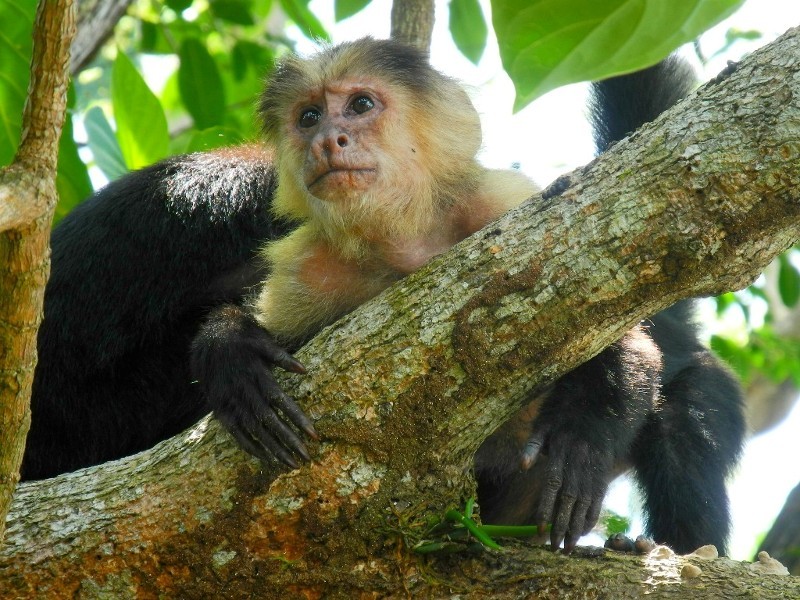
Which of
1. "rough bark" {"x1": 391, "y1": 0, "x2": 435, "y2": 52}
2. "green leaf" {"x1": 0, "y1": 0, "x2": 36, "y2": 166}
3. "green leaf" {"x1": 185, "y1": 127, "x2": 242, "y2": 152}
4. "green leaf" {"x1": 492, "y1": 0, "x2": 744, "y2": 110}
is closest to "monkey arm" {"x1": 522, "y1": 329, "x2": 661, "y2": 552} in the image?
"green leaf" {"x1": 492, "y1": 0, "x2": 744, "y2": 110}

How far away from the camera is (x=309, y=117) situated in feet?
12.3

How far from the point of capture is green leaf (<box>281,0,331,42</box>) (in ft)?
15.1

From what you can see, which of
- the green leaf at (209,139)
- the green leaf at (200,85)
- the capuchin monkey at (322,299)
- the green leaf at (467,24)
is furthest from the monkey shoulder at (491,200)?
the green leaf at (200,85)

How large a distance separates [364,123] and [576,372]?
46.9 inches

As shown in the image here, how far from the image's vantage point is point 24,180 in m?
1.85

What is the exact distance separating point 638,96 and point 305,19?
64.5 inches

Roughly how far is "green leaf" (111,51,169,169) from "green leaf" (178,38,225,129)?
0.25 metres

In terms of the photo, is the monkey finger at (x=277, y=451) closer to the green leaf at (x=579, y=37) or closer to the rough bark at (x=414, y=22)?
the green leaf at (x=579, y=37)

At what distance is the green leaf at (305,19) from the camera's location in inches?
181

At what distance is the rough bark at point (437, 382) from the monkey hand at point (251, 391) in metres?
0.06

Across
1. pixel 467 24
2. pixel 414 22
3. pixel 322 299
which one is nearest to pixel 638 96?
pixel 467 24

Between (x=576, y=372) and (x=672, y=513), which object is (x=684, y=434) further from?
(x=576, y=372)

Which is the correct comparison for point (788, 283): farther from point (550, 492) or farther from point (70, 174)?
point (70, 174)

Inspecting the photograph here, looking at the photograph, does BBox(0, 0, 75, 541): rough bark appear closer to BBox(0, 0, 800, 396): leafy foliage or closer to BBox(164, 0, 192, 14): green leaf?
BBox(0, 0, 800, 396): leafy foliage
